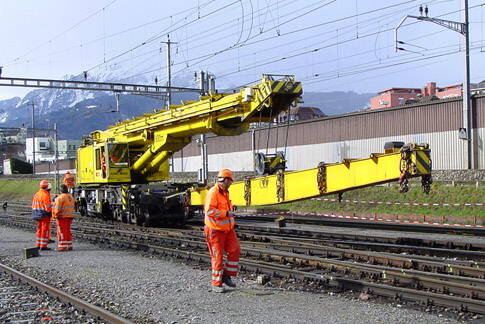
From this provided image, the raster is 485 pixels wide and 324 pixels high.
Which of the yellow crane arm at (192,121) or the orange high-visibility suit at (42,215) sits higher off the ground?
the yellow crane arm at (192,121)

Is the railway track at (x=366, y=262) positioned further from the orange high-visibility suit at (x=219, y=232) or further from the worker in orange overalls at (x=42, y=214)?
the worker in orange overalls at (x=42, y=214)

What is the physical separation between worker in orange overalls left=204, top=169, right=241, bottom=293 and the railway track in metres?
1.28

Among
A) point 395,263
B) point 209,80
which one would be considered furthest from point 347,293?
point 209,80

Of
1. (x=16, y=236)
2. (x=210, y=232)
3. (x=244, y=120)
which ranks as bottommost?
(x=16, y=236)

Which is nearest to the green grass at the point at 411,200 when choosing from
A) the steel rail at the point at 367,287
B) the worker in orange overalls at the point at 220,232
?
the steel rail at the point at 367,287

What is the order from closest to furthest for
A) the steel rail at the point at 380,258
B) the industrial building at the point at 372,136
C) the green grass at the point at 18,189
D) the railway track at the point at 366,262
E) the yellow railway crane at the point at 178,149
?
the railway track at the point at 366,262, the steel rail at the point at 380,258, the yellow railway crane at the point at 178,149, the industrial building at the point at 372,136, the green grass at the point at 18,189

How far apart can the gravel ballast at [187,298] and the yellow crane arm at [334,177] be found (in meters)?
2.34

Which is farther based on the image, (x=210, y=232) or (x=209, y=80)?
(x=209, y=80)

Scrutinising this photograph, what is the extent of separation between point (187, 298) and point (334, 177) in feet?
13.1

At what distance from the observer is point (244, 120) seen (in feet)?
38.3

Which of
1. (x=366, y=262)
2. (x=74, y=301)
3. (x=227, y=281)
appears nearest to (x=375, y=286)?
(x=227, y=281)

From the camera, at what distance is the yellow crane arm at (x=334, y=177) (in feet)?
29.0

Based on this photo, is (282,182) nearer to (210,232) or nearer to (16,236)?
(210,232)

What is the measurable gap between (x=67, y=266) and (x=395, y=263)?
6233 mm
